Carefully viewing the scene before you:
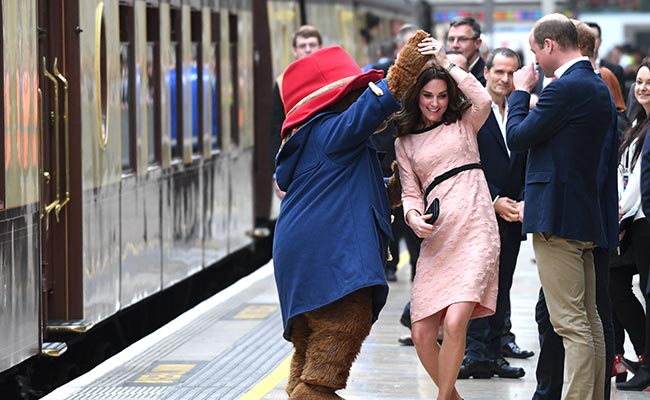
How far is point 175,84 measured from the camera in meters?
12.0

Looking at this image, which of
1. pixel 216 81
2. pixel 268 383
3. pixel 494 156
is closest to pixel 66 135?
pixel 268 383

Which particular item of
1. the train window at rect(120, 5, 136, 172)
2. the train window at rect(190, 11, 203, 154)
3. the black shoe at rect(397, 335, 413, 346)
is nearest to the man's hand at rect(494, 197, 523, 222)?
the black shoe at rect(397, 335, 413, 346)

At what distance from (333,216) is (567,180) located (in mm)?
1072

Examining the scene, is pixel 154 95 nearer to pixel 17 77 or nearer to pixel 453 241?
pixel 17 77

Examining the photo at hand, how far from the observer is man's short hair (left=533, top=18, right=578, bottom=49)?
7012 millimetres

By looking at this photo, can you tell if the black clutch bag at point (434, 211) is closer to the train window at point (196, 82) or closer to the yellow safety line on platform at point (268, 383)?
the yellow safety line on platform at point (268, 383)

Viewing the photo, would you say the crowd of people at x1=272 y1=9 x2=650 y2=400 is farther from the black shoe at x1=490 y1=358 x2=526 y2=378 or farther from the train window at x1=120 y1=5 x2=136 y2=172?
the train window at x1=120 y1=5 x2=136 y2=172

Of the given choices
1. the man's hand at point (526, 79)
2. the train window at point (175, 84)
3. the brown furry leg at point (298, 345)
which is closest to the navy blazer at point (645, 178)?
the man's hand at point (526, 79)

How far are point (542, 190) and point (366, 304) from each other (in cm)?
95

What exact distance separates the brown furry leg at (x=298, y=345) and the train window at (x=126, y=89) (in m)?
3.65

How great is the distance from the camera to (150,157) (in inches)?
442

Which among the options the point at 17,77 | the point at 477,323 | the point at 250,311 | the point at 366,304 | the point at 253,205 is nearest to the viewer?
the point at 366,304

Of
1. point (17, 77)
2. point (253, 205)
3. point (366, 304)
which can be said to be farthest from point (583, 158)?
point (253, 205)

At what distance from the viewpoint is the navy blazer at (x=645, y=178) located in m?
7.83
